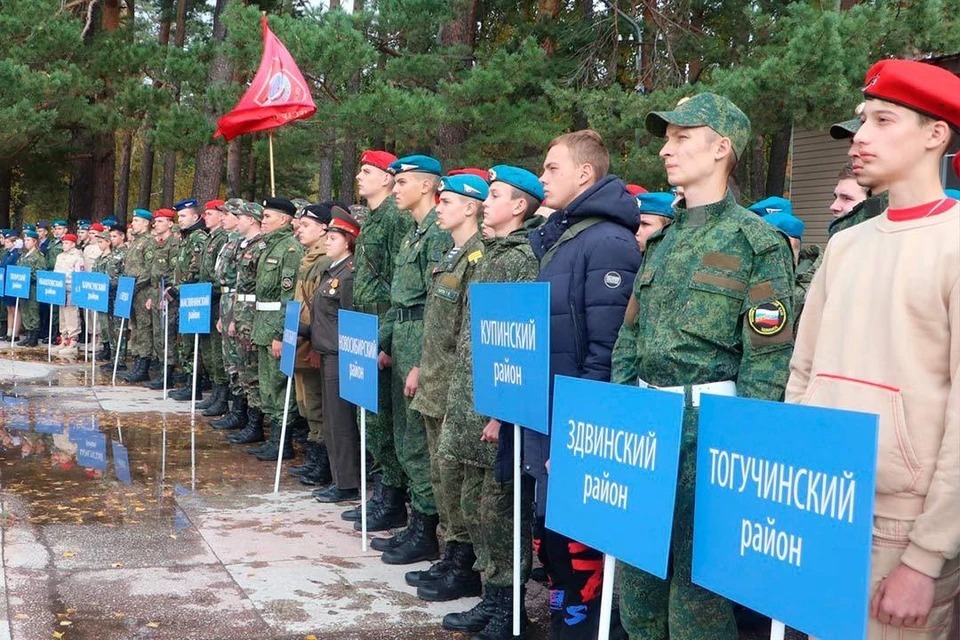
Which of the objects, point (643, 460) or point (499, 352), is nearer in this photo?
point (643, 460)

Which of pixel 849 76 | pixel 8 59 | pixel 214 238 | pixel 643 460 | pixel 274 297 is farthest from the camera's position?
pixel 8 59

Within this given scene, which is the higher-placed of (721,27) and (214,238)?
(721,27)

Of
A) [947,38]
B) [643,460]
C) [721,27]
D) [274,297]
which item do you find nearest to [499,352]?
[643,460]

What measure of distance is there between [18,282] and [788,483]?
17972 mm

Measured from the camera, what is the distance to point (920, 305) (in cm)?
274

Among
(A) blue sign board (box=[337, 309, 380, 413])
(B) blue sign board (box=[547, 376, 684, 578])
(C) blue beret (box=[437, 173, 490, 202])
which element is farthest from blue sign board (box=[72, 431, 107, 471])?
(B) blue sign board (box=[547, 376, 684, 578])

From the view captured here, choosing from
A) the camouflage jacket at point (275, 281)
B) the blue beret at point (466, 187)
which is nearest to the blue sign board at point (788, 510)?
the blue beret at point (466, 187)

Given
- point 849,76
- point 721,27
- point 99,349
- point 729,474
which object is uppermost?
point 721,27

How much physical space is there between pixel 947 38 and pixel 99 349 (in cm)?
1308

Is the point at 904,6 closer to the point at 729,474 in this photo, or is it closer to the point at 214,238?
the point at 214,238

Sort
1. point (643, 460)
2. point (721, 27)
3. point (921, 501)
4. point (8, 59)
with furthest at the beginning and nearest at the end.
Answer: point (8, 59) < point (721, 27) < point (643, 460) < point (921, 501)

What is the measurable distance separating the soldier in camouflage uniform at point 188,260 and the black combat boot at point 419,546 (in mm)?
6408

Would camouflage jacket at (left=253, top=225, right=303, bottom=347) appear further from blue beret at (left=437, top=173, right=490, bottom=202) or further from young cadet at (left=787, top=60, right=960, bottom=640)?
young cadet at (left=787, top=60, right=960, bottom=640)

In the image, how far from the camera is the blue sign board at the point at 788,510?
2.36m
